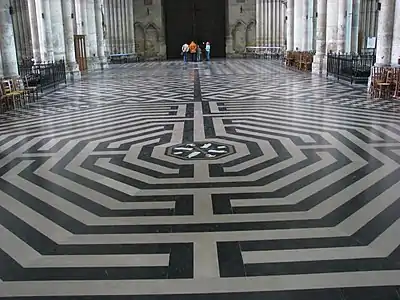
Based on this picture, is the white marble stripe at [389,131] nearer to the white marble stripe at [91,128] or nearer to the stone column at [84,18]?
the white marble stripe at [91,128]

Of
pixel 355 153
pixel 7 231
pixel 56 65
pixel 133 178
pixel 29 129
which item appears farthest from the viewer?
pixel 56 65

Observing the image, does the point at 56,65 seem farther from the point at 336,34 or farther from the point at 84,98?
the point at 336,34

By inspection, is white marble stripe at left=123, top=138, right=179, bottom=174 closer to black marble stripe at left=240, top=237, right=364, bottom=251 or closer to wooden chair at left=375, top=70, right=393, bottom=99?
black marble stripe at left=240, top=237, right=364, bottom=251

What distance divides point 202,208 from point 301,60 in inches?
744

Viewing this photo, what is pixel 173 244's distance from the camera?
4113mm

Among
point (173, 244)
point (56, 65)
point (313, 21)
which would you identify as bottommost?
point (173, 244)

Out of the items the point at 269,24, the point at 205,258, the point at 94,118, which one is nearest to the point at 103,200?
the point at 205,258

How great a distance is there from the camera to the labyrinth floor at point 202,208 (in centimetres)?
350

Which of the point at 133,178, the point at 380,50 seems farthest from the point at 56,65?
the point at 133,178

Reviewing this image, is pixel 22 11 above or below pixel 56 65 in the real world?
above

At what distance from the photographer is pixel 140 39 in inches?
1471

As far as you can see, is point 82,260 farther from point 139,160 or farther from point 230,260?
point 139,160

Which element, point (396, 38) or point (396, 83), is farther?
point (396, 38)

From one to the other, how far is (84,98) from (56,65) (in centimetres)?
436
